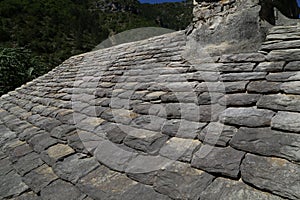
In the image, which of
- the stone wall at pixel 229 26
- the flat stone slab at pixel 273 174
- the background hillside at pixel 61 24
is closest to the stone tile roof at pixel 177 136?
the flat stone slab at pixel 273 174

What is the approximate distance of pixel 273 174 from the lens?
1061 millimetres

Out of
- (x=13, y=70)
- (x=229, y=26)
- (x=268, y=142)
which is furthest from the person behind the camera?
(x=13, y=70)

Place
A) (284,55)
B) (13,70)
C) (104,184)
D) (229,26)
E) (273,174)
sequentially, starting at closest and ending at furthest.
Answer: (273,174) → (104,184) → (284,55) → (229,26) → (13,70)

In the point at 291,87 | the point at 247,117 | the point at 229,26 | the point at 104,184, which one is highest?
the point at 229,26

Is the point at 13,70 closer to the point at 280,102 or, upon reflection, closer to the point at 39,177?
the point at 39,177

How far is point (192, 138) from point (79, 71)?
10.5 feet

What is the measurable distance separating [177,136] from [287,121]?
2.01ft

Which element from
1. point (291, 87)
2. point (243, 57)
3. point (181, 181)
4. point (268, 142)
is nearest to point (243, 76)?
point (243, 57)

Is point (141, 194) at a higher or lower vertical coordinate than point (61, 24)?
higher

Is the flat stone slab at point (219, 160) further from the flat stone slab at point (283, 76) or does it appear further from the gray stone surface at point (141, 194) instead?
the flat stone slab at point (283, 76)

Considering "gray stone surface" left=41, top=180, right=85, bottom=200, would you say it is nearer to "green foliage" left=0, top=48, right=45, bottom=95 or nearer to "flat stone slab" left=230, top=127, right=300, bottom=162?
"flat stone slab" left=230, top=127, right=300, bottom=162

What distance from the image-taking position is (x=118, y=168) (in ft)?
5.02

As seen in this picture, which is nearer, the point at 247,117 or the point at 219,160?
the point at 219,160

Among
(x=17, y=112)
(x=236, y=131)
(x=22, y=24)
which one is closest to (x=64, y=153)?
(x=236, y=131)
